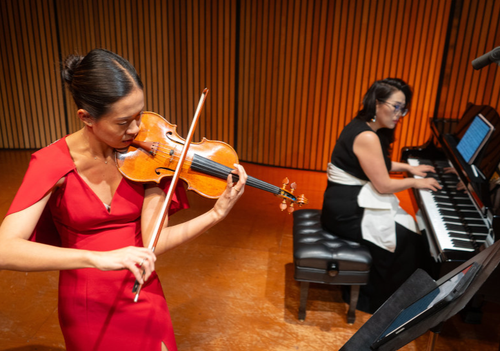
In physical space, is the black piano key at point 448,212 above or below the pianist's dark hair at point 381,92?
below

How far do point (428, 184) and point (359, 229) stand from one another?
52cm

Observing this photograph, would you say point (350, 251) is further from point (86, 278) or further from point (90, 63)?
point (90, 63)

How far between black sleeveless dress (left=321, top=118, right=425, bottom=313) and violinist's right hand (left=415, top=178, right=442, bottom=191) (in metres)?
0.21

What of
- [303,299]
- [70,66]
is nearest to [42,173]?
[70,66]

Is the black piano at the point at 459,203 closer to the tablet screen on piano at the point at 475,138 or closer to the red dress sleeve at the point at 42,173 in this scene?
the tablet screen on piano at the point at 475,138

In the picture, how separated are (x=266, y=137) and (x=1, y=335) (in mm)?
3360

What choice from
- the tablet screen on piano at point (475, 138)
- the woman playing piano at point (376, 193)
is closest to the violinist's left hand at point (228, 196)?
the woman playing piano at point (376, 193)

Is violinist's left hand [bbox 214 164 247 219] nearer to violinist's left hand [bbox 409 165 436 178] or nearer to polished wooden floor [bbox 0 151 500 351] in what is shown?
polished wooden floor [bbox 0 151 500 351]

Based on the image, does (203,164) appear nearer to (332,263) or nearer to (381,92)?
(332,263)

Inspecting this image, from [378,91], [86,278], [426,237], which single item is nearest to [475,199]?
[426,237]

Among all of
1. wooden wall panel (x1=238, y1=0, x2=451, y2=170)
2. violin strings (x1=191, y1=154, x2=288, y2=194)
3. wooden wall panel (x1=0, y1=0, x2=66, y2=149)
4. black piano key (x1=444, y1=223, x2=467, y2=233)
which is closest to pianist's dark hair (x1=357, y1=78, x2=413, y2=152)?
black piano key (x1=444, y1=223, x2=467, y2=233)

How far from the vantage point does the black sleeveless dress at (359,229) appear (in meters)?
2.56

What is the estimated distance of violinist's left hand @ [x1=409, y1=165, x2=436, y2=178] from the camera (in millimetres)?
2881

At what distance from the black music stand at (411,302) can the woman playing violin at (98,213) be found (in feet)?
2.08
